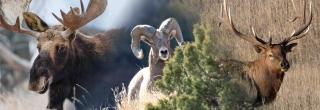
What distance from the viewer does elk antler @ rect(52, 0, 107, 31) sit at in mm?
9711

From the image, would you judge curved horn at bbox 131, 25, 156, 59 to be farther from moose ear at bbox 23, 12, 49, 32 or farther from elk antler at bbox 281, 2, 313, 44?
elk antler at bbox 281, 2, 313, 44

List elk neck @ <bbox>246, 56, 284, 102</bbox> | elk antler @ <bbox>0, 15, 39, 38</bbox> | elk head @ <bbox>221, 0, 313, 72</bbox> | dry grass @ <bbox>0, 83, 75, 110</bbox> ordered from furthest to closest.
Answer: dry grass @ <bbox>0, 83, 75, 110</bbox> < elk antler @ <bbox>0, 15, 39, 38</bbox> < elk neck @ <bbox>246, 56, 284, 102</bbox> < elk head @ <bbox>221, 0, 313, 72</bbox>

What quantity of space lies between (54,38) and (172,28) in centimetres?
114

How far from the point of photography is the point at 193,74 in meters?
7.49

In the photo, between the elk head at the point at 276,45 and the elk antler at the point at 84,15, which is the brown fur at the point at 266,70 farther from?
the elk antler at the point at 84,15

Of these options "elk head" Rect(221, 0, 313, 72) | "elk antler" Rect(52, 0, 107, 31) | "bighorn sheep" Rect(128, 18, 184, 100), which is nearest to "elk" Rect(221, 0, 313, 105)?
"elk head" Rect(221, 0, 313, 72)

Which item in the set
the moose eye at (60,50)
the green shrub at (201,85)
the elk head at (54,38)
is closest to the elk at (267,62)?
the green shrub at (201,85)

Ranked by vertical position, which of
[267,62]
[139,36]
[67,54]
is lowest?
[267,62]

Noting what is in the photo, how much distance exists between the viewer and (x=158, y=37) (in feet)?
30.6

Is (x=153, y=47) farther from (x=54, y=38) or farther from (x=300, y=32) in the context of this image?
(x=300, y=32)

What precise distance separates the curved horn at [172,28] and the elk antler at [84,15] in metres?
0.66

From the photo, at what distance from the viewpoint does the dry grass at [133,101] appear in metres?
8.77

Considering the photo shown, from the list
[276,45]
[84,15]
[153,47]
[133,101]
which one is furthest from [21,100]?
[276,45]

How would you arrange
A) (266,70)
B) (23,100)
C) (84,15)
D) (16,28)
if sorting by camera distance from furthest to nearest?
1. (23,100)
2. (16,28)
3. (84,15)
4. (266,70)
